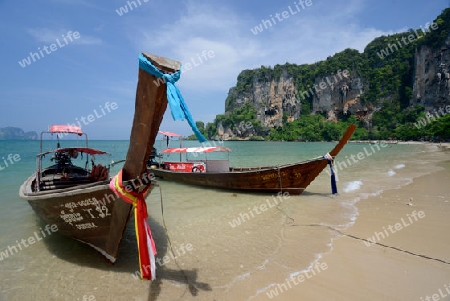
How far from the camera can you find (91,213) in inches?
171

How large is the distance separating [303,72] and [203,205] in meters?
114

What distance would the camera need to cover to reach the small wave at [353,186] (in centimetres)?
1106

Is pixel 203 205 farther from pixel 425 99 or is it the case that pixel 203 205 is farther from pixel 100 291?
pixel 425 99

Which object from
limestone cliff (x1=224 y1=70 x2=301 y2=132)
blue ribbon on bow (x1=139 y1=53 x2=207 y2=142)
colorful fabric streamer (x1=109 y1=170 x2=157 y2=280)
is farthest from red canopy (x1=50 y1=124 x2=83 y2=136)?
limestone cliff (x1=224 y1=70 x2=301 y2=132)

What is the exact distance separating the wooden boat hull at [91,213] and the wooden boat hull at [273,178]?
6637mm

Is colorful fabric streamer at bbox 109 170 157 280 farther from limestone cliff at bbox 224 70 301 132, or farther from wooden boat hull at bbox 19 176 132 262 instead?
limestone cliff at bbox 224 70 301 132

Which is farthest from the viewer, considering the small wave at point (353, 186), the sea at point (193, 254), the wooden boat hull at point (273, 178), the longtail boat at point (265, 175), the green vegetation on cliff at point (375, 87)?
the green vegetation on cliff at point (375, 87)

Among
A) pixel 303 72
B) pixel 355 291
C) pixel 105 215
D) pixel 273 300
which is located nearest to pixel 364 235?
pixel 355 291

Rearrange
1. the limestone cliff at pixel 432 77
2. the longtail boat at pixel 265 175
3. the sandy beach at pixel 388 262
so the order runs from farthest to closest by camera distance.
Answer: the limestone cliff at pixel 432 77 → the longtail boat at pixel 265 175 → the sandy beach at pixel 388 262

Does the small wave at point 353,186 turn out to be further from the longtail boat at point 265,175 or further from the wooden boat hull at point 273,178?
the wooden boat hull at point 273,178

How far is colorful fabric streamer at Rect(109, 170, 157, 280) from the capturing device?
3579 mm

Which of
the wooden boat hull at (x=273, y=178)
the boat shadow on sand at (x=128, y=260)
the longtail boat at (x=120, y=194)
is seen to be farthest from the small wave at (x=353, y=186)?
the longtail boat at (x=120, y=194)

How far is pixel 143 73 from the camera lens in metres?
3.18

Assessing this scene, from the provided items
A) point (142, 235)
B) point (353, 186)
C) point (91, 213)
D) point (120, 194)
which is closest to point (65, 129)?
point (91, 213)
